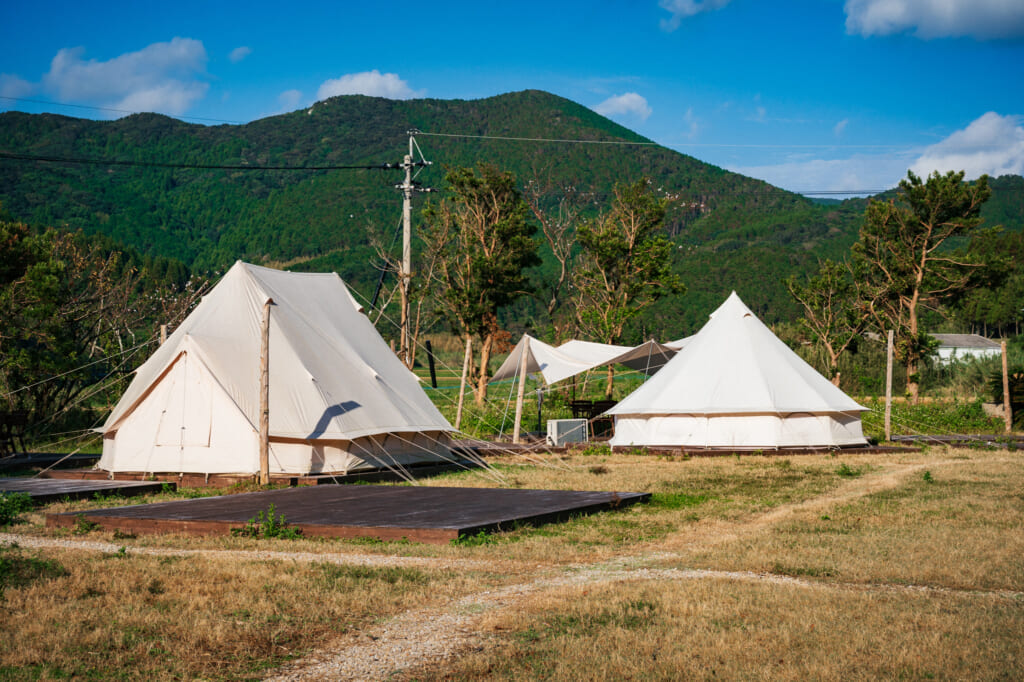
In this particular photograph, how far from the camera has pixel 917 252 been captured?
31.1m

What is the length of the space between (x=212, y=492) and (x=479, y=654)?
8.65 meters

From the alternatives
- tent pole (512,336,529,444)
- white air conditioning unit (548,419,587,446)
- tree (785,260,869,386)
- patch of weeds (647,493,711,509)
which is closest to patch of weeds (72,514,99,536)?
patch of weeds (647,493,711,509)

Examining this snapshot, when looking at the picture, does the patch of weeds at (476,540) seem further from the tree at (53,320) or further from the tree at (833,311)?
the tree at (833,311)

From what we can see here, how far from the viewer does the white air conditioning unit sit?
20125mm

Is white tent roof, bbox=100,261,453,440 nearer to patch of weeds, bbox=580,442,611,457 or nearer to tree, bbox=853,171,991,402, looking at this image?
patch of weeds, bbox=580,442,611,457

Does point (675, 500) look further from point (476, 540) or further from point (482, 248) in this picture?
point (482, 248)

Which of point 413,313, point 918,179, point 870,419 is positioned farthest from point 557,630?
point 413,313

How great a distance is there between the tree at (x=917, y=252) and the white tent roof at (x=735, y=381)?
11.6 metres

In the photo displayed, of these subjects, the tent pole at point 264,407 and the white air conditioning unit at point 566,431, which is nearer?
the tent pole at point 264,407

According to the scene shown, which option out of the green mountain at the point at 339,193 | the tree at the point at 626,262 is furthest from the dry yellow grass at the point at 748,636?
the green mountain at the point at 339,193

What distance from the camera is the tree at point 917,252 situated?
2978 cm

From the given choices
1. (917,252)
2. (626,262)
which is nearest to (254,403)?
(626,262)

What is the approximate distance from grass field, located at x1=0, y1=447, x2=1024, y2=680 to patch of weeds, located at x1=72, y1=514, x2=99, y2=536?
15 centimetres

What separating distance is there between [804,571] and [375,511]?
450 cm
